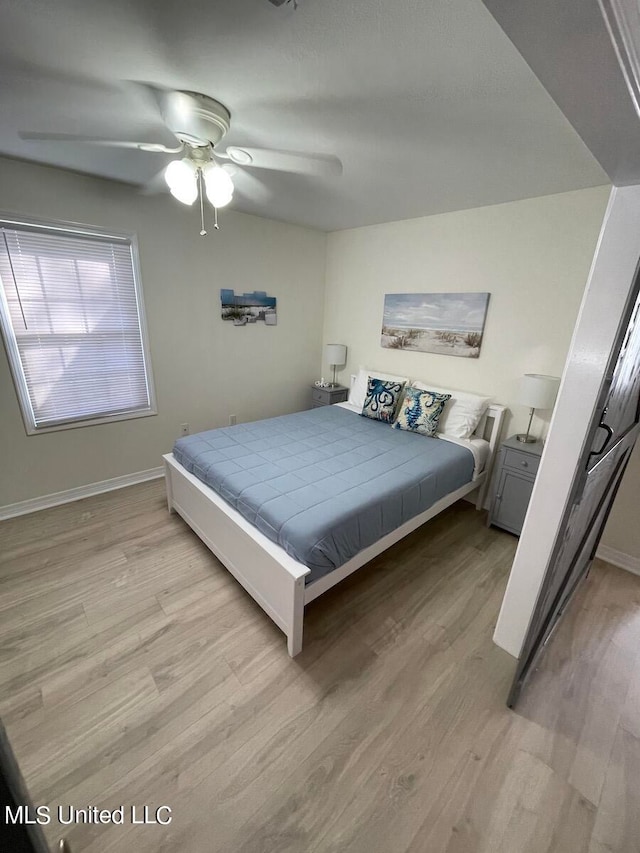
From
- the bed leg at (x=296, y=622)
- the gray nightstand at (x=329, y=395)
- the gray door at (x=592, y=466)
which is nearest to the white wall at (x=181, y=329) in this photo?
the gray nightstand at (x=329, y=395)

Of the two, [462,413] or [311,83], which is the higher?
[311,83]

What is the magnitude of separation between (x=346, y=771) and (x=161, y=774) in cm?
66

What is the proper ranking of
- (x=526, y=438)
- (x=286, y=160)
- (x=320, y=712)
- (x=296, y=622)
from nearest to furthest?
(x=320, y=712)
(x=296, y=622)
(x=286, y=160)
(x=526, y=438)

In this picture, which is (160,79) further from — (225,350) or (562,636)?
(562,636)

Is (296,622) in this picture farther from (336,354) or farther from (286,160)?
(336,354)

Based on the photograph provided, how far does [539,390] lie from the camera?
95.2 inches

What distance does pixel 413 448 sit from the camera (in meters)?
2.61

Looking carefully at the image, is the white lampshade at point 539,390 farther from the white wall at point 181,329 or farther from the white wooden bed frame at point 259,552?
the white wall at point 181,329

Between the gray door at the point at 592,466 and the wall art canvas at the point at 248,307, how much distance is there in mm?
3052

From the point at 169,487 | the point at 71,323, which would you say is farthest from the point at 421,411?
the point at 71,323

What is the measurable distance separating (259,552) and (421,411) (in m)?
1.81

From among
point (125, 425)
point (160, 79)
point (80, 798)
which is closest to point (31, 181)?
point (160, 79)

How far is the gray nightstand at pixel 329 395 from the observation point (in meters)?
3.97

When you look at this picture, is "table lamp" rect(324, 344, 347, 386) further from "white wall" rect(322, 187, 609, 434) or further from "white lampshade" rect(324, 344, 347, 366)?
"white wall" rect(322, 187, 609, 434)
